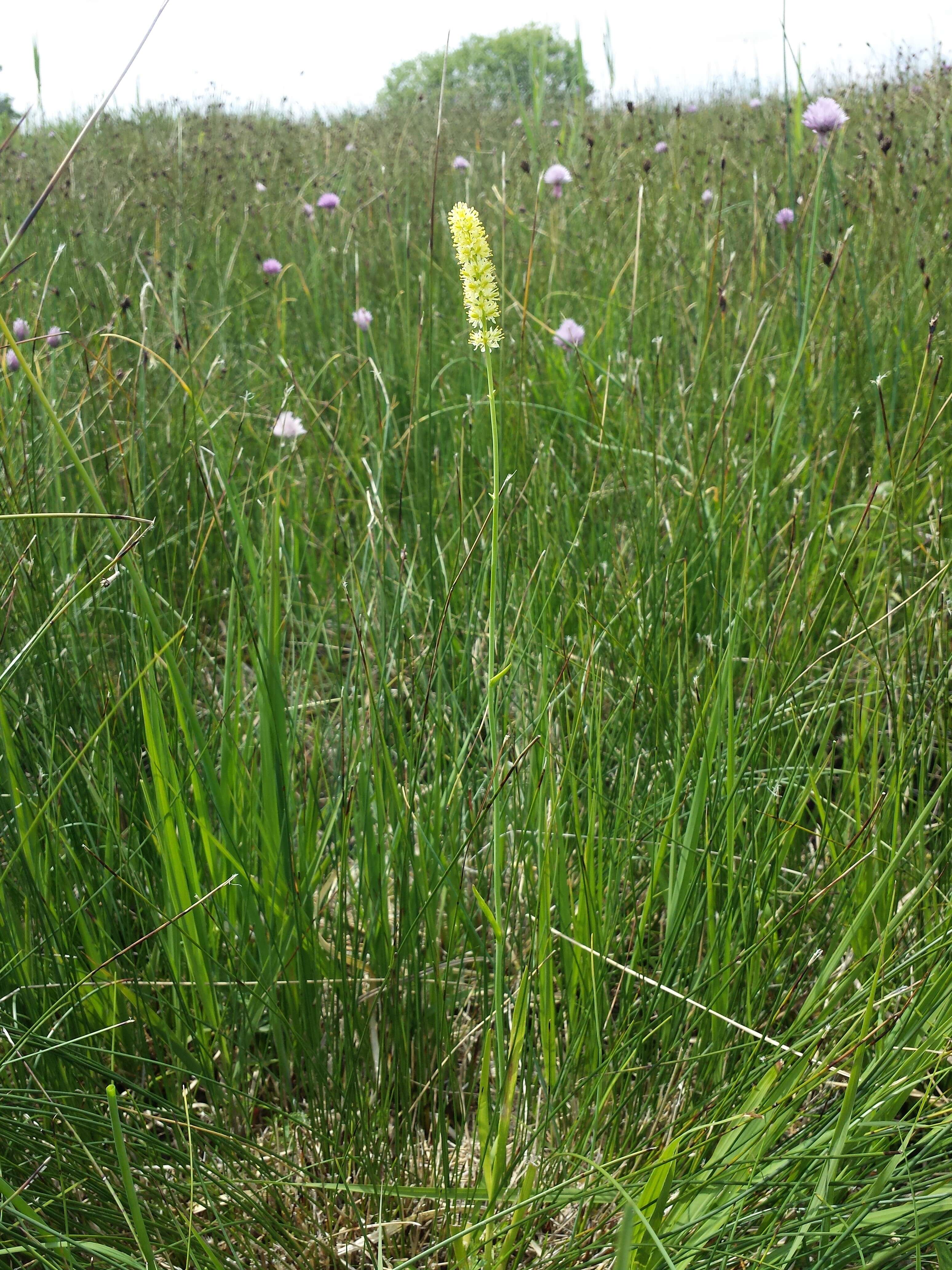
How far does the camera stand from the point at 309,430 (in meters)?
2.37

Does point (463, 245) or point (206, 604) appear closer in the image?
point (463, 245)

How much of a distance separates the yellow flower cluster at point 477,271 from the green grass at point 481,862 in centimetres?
22

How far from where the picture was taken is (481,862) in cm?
109

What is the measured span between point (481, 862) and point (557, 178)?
306cm

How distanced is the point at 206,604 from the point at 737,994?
134 centimetres

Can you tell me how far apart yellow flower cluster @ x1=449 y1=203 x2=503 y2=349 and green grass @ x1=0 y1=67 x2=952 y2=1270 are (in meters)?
0.22

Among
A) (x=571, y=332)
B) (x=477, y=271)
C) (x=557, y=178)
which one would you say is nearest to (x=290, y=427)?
(x=571, y=332)

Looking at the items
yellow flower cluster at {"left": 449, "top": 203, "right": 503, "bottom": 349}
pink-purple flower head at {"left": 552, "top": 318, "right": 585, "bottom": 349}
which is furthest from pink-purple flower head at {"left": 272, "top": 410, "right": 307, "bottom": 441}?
yellow flower cluster at {"left": 449, "top": 203, "right": 503, "bottom": 349}

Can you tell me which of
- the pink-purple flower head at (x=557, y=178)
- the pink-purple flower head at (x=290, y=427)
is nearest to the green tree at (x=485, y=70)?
the pink-purple flower head at (x=557, y=178)

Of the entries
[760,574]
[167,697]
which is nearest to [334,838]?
[167,697]

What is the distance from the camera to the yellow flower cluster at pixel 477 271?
689 mm

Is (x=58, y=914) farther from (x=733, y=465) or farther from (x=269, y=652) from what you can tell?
(x=733, y=465)

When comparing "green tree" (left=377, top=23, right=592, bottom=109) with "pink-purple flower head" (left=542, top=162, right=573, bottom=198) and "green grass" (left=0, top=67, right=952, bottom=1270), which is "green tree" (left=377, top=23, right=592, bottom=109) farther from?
"green grass" (left=0, top=67, right=952, bottom=1270)

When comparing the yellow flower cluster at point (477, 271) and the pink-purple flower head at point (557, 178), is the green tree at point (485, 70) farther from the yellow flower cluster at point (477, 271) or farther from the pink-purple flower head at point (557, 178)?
the yellow flower cluster at point (477, 271)
